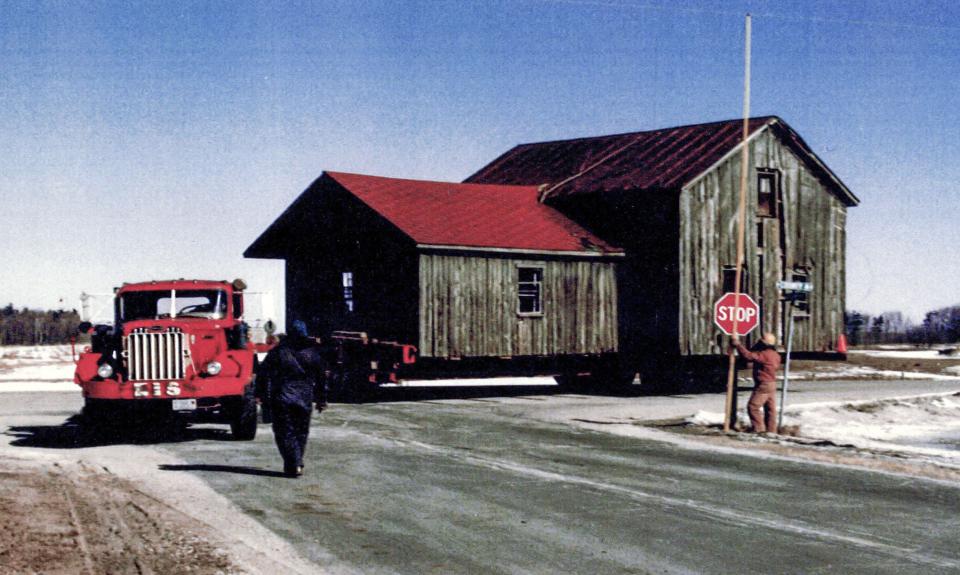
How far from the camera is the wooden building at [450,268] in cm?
2812

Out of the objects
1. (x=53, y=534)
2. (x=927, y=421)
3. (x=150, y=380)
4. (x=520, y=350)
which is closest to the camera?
(x=53, y=534)

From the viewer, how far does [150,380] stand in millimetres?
16188

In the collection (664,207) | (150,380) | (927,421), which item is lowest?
(927,421)

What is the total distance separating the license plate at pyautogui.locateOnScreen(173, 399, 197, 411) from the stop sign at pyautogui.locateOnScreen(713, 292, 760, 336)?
8.87 metres

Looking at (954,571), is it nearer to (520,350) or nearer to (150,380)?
(150,380)

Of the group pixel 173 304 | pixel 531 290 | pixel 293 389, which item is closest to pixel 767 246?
pixel 531 290

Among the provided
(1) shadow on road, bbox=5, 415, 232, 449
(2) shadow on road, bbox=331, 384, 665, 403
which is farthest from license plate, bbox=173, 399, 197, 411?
(2) shadow on road, bbox=331, 384, 665, 403

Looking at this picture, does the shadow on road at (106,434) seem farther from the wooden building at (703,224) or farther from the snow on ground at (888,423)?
the wooden building at (703,224)

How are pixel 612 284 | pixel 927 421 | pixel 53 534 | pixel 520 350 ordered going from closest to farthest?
1. pixel 53 534
2. pixel 927 421
3. pixel 520 350
4. pixel 612 284

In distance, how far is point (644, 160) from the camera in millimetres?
34031

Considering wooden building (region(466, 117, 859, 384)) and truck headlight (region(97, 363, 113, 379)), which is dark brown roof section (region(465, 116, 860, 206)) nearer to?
wooden building (region(466, 117, 859, 384))

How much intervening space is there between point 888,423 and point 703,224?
9078mm

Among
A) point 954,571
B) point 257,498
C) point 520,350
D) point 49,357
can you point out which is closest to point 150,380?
point 257,498

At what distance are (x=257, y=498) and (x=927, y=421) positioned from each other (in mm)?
18921
